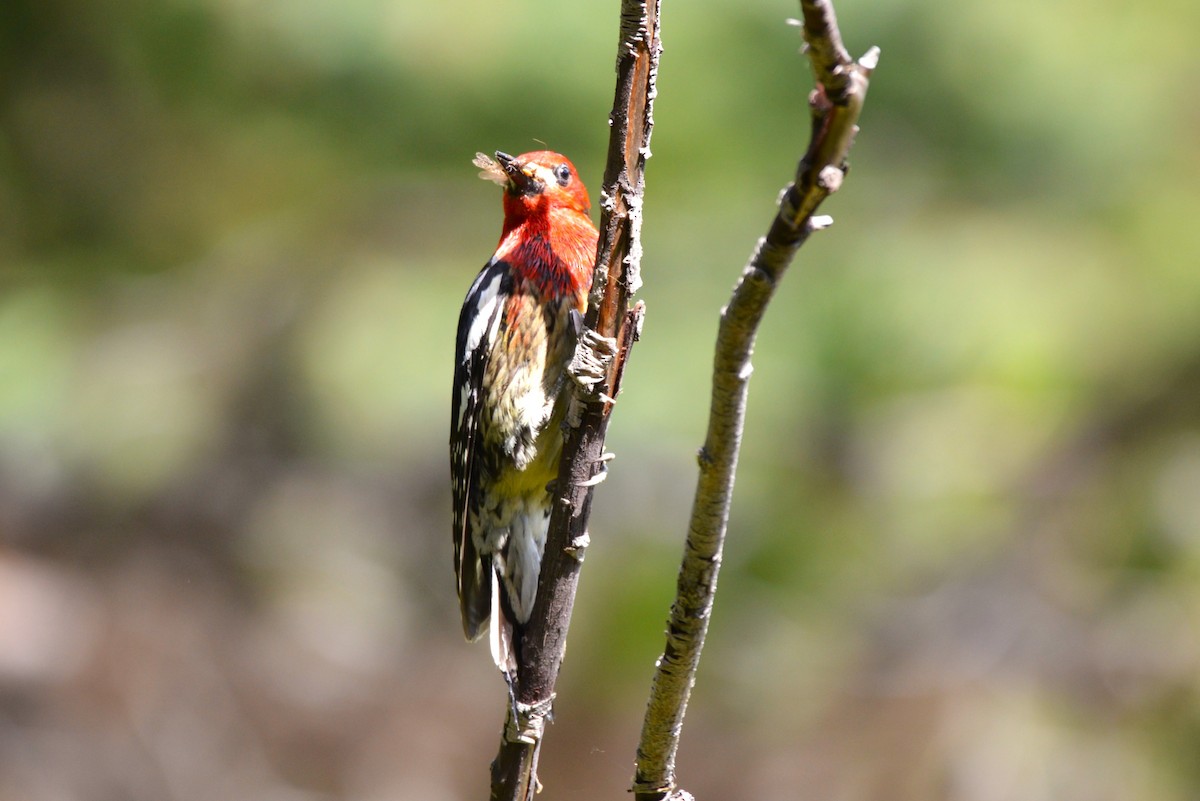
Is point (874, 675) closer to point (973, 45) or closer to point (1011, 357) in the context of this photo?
point (1011, 357)

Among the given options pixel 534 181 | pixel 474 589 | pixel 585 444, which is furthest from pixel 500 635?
pixel 534 181

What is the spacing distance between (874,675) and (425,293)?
282 cm

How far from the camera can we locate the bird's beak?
264 centimetres

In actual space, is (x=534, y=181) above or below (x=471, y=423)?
above

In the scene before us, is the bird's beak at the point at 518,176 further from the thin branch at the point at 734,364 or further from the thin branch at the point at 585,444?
the thin branch at the point at 734,364

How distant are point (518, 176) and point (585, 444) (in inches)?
39.1

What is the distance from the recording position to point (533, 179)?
2662 millimetres

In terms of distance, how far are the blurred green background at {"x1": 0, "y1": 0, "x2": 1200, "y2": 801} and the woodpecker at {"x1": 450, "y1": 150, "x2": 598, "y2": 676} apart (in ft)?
6.71

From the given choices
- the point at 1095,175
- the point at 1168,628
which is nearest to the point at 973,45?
the point at 1095,175

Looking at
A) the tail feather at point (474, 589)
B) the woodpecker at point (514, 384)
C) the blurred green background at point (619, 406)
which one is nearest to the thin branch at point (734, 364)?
the woodpecker at point (514, 384)

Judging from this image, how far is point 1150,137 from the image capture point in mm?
7027

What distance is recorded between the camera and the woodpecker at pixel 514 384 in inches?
101

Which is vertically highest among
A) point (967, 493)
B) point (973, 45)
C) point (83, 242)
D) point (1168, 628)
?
point (973, 45)

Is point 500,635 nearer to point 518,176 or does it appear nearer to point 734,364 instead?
point 518,176
